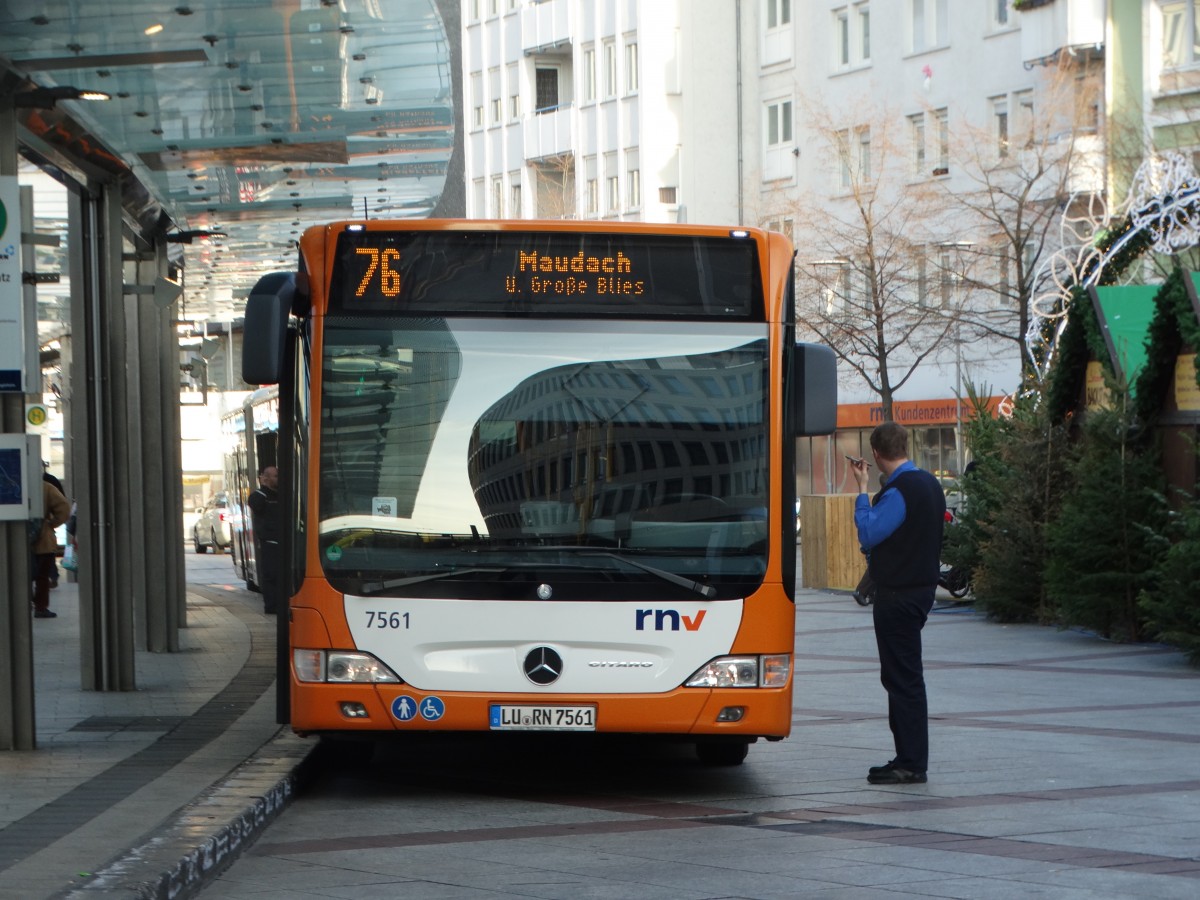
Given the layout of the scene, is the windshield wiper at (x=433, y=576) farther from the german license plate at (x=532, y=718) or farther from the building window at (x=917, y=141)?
the building window at (x=917, y=141)

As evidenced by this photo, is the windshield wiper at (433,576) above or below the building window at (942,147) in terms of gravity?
below

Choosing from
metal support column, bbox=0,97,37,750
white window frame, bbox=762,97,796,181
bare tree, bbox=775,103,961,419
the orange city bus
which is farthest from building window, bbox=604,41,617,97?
the orange city bus

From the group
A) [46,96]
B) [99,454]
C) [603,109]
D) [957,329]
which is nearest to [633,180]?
[603,109]

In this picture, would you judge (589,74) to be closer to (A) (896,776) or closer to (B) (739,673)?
(A) (896,776)

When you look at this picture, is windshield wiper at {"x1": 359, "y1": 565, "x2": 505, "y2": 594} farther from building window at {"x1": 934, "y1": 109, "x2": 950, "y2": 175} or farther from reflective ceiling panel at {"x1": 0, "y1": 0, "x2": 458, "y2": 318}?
building window at {"x1": 934, "y1": 109, "x2": 950, "y2": 175}

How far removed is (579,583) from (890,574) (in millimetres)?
1688

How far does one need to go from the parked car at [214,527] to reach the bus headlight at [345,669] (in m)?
48.0

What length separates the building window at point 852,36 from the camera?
63.0m

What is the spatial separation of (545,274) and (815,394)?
1.45m

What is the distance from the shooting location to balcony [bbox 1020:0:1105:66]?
51.3 meters

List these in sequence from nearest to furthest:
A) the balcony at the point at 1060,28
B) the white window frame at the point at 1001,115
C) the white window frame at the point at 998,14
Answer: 1. the balcony at the point at 1060,28
2. the white window frame at the point at 1001,115
3. the white window frame at the point at 998,14

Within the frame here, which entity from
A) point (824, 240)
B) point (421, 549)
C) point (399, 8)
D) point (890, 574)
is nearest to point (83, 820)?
point (421, 549)

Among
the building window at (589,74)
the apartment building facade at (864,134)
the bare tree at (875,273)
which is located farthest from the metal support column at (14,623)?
the building window at (589,74)

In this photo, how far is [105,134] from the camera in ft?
50.0
